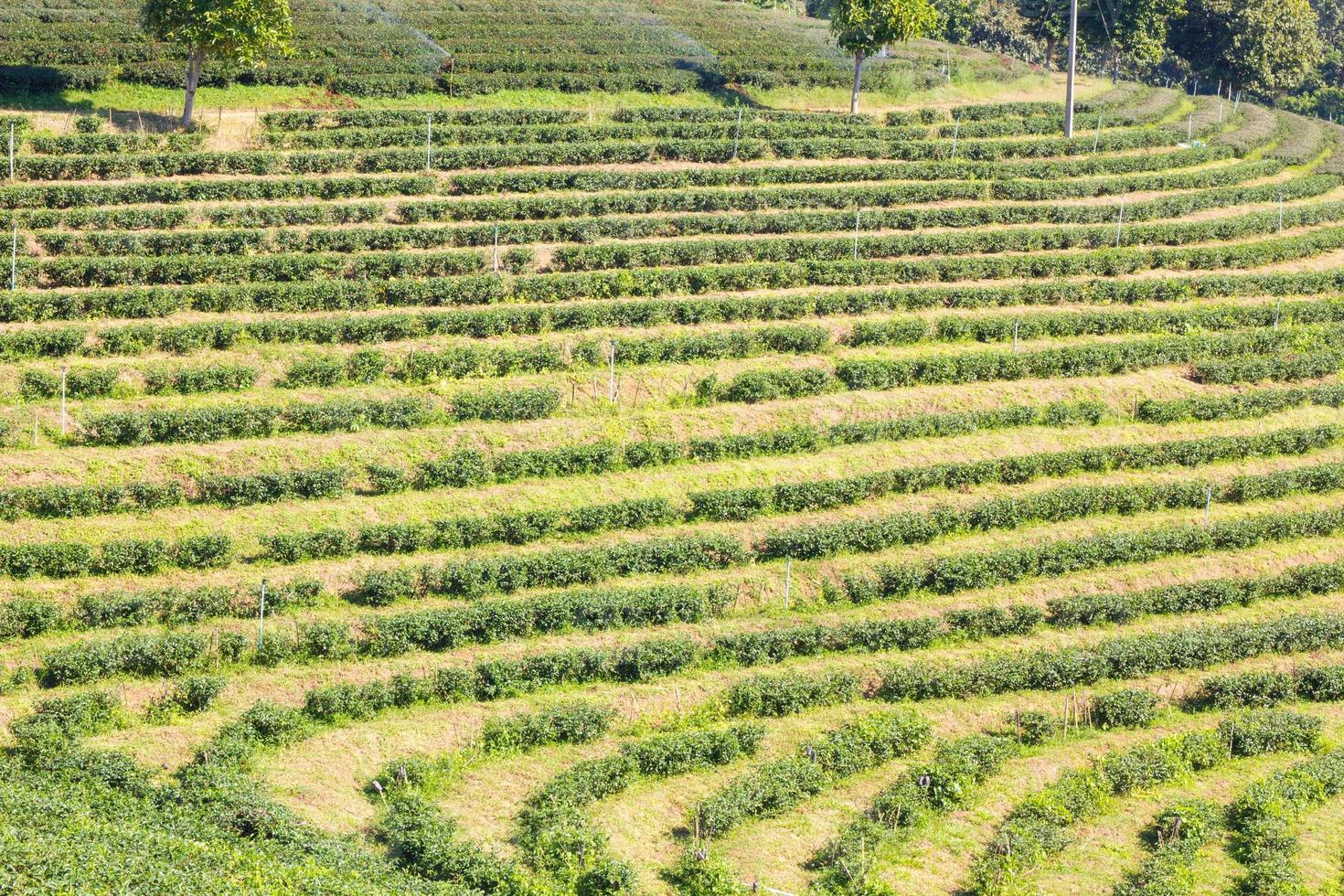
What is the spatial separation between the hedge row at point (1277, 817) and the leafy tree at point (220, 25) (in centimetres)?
4320

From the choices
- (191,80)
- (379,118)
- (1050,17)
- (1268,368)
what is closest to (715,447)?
(1268,368)

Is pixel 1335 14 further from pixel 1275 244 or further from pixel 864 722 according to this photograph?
pixel 864 722

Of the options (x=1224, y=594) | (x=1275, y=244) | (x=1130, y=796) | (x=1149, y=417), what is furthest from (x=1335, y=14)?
(x=1130, y=796)

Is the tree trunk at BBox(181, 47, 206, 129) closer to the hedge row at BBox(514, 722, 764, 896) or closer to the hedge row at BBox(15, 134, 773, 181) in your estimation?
the hedge row at BBox(15, 134, 773, 181)

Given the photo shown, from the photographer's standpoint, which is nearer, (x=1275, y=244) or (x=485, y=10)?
(x=1275, y=244)

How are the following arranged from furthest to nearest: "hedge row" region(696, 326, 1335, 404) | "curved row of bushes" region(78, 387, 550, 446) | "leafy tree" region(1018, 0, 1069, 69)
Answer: "leafy tree" region(1018, 0, 1069, 69) < "hedge row" region(696, 326, 1335, 404) < "curved row of bushes" region(78, 387, 550, 446)

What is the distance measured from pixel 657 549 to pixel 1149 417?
1811 cm

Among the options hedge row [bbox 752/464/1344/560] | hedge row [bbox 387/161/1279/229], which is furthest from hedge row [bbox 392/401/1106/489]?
hedge row [bbox 387/161/1279/229]

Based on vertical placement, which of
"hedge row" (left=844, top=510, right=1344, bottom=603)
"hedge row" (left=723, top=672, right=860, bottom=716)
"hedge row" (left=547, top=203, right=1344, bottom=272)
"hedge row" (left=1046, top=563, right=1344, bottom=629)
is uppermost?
"hedge row" (left=547, top=203, right=1344, bottom=272)

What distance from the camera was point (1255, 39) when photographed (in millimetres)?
94312

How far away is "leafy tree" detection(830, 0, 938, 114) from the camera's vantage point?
6912 cm

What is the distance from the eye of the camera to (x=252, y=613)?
37.4m

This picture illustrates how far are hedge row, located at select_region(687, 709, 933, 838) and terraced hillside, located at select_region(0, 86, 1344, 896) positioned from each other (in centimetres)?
10

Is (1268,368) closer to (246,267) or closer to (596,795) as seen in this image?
(596,795)
